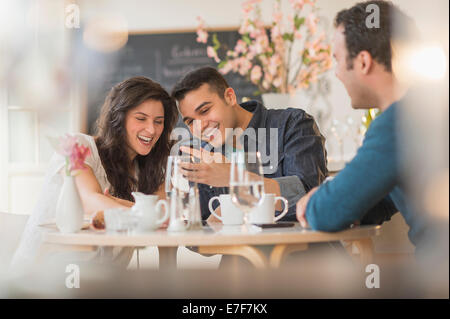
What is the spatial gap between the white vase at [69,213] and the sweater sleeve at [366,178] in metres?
0.51

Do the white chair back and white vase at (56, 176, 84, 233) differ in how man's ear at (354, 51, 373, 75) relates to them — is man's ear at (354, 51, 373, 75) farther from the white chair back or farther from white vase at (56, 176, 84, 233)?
the white chair back

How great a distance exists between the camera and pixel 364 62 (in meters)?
1.05

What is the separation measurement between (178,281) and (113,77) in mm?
3040

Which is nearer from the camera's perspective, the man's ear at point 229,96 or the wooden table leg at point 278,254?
the wooden table leg at point 278,254

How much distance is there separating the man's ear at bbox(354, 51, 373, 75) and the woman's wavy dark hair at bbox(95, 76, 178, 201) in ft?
2.77

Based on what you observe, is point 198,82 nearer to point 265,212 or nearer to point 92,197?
point 92,197

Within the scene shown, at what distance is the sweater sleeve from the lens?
0.91 metres

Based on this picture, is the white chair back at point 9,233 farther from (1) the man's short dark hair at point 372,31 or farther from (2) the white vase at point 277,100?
(2) the white vase at point 277,100

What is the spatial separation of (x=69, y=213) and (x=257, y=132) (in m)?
0.84

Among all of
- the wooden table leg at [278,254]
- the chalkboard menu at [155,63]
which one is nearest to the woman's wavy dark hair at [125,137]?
the wooden table leg at [278,254]

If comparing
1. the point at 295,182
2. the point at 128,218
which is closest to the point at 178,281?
the point at 128,218

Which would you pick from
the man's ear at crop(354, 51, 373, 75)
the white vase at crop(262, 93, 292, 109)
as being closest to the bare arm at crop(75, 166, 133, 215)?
the man's ear at crop(354, 51, 373, 75)

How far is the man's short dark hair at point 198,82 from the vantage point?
1.76m
